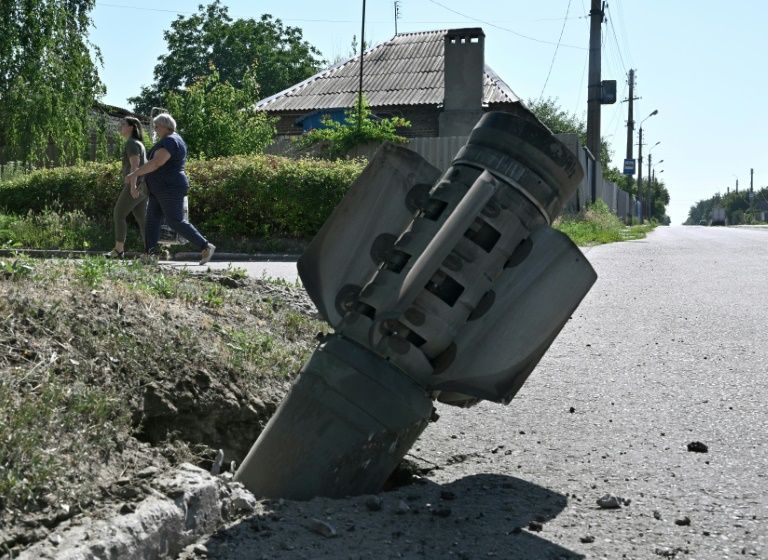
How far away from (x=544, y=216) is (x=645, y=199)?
352 feet

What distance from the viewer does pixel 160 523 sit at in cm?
265

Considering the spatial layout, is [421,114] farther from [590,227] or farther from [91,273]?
[91,273]

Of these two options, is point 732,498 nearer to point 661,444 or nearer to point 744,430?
point 661,444

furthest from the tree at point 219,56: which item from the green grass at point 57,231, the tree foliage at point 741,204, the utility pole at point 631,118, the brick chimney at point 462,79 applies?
the tree foliage at point 741,204

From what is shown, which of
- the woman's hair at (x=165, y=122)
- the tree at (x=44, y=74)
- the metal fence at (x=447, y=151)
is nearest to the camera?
the woman's hair at (x=165, y=122)

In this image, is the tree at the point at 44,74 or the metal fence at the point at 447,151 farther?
the metal fence at the point at 447,151

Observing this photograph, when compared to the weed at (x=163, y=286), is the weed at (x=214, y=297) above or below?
below

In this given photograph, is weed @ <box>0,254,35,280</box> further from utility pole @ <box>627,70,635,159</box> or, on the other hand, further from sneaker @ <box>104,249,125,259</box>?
utility pole @ <box>627,70,635,159</box>

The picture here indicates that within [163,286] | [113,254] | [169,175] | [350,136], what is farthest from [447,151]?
[163,286]

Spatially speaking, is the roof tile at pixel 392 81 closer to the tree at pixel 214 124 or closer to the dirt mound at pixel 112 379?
the tree at pixel 214 124

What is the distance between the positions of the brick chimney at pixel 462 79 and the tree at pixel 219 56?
35510 millimetres

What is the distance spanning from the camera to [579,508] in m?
3.33

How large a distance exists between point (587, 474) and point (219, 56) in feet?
202

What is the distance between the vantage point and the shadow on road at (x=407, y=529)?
278 cm
